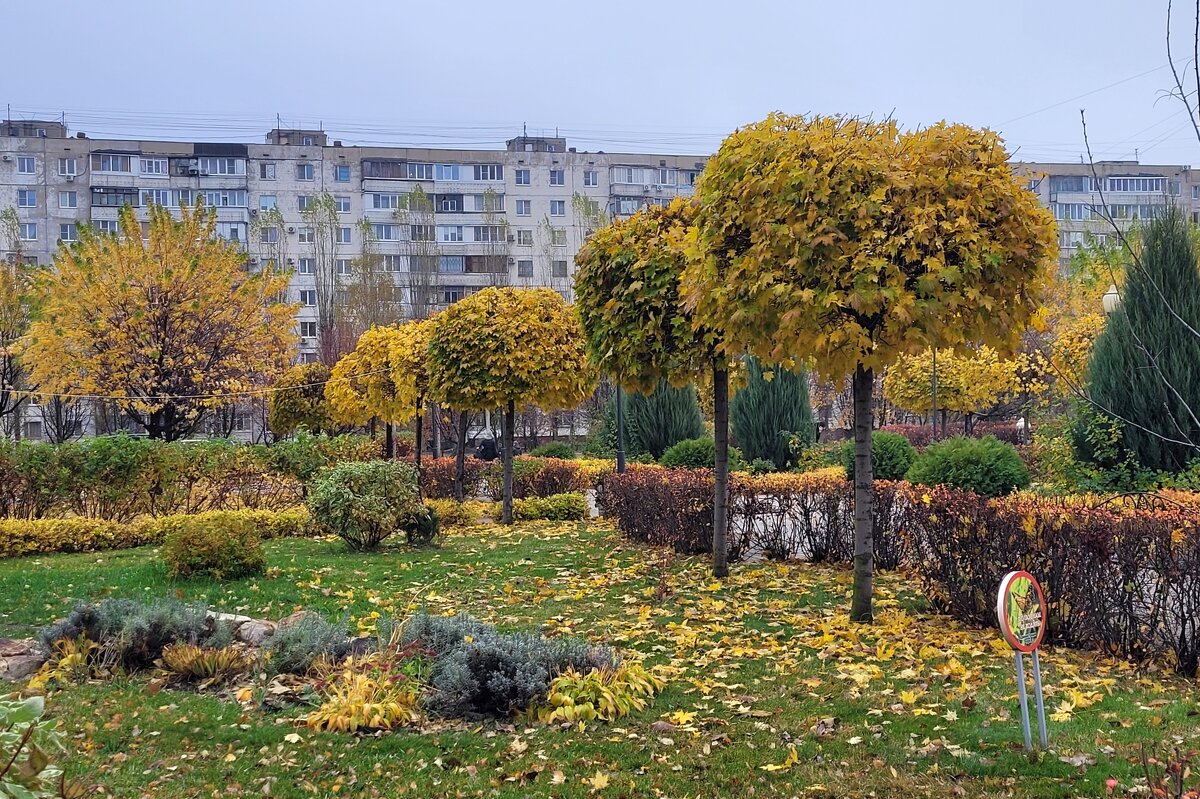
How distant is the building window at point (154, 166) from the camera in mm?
50625

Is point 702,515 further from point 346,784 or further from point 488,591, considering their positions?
point 346,784

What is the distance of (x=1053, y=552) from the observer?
255 inches

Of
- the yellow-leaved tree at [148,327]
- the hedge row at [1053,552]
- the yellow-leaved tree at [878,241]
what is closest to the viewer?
the hedge row at [1053,552]

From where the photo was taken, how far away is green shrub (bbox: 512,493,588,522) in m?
15.4

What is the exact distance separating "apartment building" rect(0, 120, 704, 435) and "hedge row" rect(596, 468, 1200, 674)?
39.1 metres

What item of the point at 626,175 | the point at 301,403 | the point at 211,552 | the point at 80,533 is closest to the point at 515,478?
the point at 80,533

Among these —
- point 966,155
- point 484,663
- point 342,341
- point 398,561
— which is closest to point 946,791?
point 484,663

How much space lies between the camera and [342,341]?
1453 inches

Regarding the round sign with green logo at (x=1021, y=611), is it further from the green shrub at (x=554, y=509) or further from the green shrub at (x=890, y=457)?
the green shrub at (x=890, y=457)

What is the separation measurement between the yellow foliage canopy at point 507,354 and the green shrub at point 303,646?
291 inches

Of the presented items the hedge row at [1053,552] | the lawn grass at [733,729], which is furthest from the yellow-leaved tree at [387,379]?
the lawn grass at [733,729]

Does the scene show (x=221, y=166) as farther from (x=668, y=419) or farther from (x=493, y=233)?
(x=668, y=419)

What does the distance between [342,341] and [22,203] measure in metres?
25.6

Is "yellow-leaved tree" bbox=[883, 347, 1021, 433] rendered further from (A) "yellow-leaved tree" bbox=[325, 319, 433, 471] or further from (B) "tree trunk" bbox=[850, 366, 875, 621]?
(B) "tree trunk" bbox=[850, 366, 875, 621]
